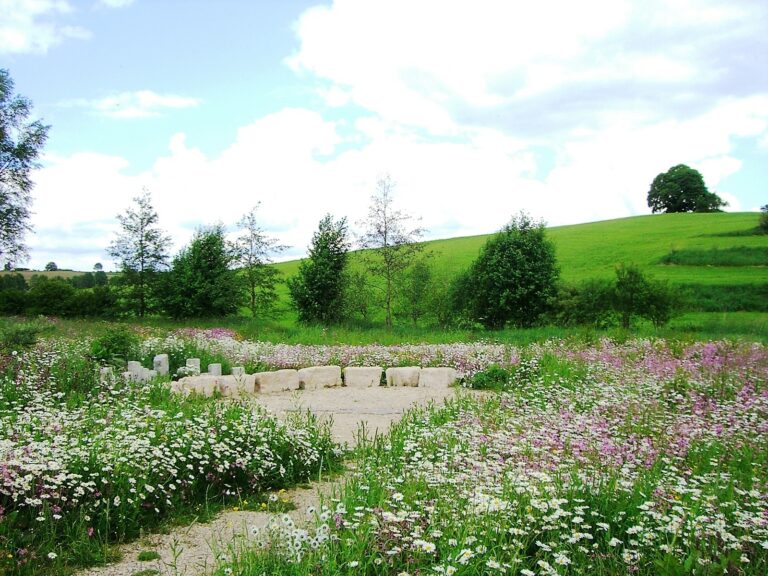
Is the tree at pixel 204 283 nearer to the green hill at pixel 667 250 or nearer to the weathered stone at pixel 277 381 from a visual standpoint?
the green hill at pixel 667 250

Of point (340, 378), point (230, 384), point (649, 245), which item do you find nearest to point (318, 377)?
point (340, 378)

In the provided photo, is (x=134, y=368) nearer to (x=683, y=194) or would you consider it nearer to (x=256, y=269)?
(x=256, y=269)

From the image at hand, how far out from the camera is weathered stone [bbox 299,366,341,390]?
1323cm

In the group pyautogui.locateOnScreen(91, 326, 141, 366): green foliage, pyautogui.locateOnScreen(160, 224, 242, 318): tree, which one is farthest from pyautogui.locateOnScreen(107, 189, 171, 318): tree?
pyautogui.locateOnScreen(91, 326, 141, 366): green foliage

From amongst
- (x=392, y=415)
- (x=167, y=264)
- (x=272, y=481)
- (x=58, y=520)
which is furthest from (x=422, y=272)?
(x=58, y=520)

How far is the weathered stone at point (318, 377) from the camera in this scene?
43.4 ft

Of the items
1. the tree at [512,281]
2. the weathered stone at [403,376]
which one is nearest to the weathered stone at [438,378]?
the weathered stone at [403,376]

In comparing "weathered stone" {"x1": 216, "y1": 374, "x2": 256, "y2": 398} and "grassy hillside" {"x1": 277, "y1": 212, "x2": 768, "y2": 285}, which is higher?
"grassy hillside" {"x1": 277, "y1": 212, "x2": 768, "y2": 285}

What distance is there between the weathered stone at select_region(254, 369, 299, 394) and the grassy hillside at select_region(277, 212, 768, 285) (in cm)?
1658

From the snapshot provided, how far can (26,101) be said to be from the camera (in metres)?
33.3

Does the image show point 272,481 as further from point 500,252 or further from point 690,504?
point 500,252

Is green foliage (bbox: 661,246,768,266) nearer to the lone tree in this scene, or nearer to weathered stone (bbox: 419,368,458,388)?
the lone tree

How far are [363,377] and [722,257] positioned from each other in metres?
36.1

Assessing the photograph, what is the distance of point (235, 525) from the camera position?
523cm
